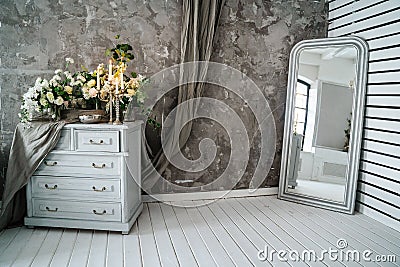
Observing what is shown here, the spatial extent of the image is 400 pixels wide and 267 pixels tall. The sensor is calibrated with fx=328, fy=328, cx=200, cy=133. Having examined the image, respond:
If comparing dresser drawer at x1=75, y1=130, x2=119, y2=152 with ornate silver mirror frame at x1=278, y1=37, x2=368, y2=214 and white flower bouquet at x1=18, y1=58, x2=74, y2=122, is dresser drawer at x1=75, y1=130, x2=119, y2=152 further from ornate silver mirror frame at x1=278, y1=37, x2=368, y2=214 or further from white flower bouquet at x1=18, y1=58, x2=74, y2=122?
ornate silver mirror frame at x1=278, y1=37, x2=368, y2=214

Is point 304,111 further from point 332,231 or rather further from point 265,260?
point 265,260

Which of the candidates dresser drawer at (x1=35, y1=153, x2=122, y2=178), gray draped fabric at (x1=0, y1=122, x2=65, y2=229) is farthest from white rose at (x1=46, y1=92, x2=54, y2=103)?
dresser drawer at (x1=35, y1=153, x2=122, y2=178)

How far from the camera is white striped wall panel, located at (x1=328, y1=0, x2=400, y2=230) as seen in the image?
311 cm

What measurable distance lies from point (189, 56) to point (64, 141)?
59.9 inches

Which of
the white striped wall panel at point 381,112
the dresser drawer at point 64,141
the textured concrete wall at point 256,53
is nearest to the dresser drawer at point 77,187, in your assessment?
the dresser drawer at point 64,141

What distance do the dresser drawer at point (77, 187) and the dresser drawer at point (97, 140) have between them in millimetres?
278

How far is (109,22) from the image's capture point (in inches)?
131

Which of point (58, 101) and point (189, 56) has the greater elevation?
point (189, 56)

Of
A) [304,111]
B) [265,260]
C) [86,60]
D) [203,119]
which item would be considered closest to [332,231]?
[265,260]

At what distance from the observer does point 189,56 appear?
346cm

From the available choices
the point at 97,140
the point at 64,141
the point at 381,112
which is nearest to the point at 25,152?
the point at 64,141

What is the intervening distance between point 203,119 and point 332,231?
173 cm

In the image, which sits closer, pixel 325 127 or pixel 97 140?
pixel 97 140

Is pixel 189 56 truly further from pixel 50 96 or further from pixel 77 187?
pixel 77 187
